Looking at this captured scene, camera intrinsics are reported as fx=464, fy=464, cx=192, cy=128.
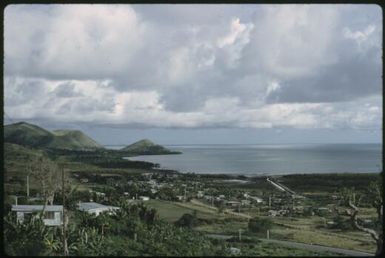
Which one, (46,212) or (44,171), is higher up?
(44,171)

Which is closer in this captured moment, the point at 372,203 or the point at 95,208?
the point at 372,203

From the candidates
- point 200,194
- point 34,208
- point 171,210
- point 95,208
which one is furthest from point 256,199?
point 34,208

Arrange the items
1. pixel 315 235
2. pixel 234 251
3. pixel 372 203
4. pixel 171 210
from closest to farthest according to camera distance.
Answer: pixel 234 251, pixel 372 203, pixel 315 235, pixel 171 210

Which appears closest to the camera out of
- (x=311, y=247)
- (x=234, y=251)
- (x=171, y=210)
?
(x=234, y=251)

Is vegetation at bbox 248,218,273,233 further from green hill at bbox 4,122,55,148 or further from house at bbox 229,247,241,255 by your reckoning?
green hill at bbox 4,122,55,148

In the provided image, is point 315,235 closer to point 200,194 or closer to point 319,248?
point 319,248

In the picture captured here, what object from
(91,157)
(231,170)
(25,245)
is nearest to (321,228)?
(231,170)

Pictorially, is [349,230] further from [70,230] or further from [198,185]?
[70,230]
